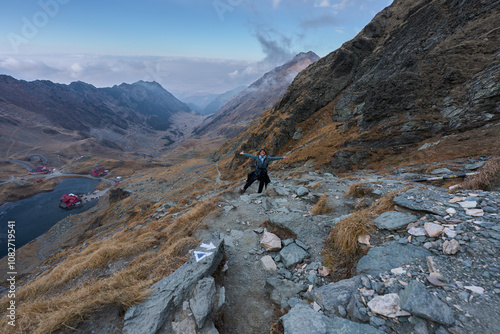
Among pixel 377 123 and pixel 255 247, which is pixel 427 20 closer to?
pixel 377 123

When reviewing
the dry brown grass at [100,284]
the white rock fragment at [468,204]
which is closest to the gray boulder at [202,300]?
the dry brown grass at [100,284]

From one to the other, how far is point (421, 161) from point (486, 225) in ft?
55.9

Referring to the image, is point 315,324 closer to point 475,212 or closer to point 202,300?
point 202,300

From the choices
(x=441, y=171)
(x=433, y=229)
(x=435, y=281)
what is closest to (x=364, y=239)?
(x=433, y=229)

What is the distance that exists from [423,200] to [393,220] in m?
1.35

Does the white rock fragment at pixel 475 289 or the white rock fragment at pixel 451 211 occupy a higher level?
the white rock fragment at pixel 451 211

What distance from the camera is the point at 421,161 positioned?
691 inches

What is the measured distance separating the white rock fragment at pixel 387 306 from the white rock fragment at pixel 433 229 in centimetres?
224

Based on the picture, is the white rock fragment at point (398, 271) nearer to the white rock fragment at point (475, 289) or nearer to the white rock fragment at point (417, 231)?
the white rock fragment at point (475, 289)

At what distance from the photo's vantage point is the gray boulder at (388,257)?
4395 mm

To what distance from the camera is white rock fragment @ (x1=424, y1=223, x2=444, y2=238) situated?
467cm

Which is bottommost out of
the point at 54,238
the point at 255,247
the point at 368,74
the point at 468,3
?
the point at 54,238

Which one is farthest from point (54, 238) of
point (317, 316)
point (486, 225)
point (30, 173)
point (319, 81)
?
point (30, 173)

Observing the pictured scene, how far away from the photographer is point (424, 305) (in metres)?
3.14
